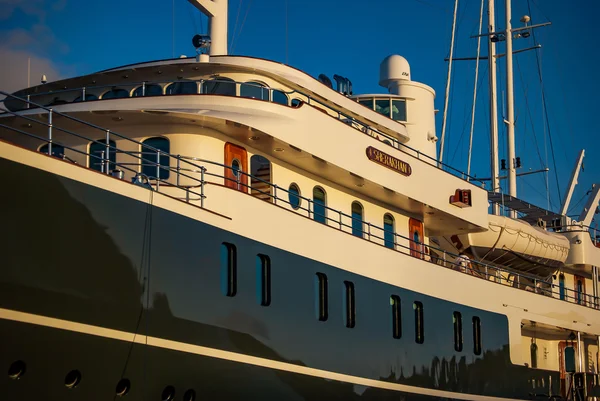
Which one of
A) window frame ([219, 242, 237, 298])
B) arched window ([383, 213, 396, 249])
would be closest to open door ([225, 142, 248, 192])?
window frame ([219, 242, 237, 298])

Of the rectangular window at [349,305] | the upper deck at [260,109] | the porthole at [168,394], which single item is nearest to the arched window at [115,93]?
the upper deck at [260,109]

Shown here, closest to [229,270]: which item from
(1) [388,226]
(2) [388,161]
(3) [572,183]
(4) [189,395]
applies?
(4) [189,395]

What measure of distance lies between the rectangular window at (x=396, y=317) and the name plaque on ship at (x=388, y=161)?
10.4ft

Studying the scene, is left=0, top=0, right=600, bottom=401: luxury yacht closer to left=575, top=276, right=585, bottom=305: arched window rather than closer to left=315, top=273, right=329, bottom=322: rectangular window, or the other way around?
left=315, top=273, right=329, bottom=322: rectangular window

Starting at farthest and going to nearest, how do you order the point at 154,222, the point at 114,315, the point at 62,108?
the point at 62,108
the point at 154,222
the point at 114,315

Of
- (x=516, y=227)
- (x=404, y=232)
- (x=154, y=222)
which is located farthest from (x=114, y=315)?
→ (x=516, y=227)

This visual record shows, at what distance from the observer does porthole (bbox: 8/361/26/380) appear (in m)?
12.2

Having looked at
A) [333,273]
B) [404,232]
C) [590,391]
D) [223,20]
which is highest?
[223,20]

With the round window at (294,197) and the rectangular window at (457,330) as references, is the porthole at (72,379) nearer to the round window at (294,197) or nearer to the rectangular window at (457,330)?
the round window at (294,197)

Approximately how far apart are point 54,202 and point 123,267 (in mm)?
1527

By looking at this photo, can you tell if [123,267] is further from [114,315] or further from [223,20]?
[223,20]

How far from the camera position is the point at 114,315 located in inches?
543

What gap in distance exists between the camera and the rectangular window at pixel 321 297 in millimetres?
18625

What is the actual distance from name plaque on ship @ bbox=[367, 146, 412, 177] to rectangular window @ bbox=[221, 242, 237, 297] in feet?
19.9
